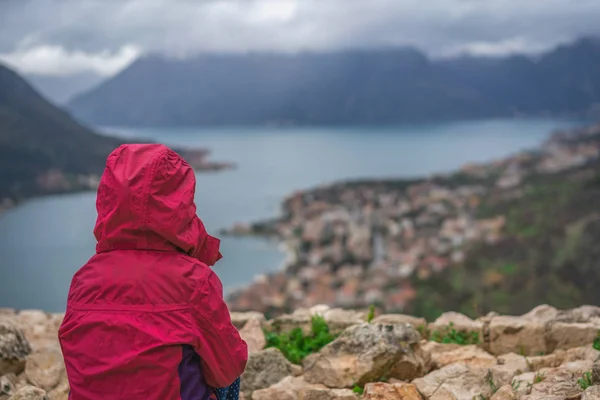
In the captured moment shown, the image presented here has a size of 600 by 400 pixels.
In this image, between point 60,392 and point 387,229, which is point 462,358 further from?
point 387,229

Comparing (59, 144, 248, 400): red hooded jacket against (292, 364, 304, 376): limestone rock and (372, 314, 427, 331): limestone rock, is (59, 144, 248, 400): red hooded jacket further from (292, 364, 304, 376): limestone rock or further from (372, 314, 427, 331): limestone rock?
(372, 314, 427, 331): limestone rock

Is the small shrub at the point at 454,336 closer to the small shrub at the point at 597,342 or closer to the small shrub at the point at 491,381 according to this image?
the small shrub at the point at 597,342

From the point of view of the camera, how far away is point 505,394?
199 cm

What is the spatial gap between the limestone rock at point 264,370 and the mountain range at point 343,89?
89.9 feet

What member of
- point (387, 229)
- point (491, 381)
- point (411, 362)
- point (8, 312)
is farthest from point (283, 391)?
point (387, 229)

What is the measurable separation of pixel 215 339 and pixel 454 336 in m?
1.71

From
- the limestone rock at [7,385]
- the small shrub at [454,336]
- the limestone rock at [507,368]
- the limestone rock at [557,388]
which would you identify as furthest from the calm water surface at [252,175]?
the limestone rock at [557,388]

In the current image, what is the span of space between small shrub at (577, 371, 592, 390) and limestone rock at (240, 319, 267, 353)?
4.09 feet

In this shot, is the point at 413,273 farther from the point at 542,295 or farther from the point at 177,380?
the point at 177,380

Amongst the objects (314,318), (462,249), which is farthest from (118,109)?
(314,318)

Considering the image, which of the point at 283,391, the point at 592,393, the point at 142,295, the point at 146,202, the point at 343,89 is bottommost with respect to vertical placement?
the point at 283,391

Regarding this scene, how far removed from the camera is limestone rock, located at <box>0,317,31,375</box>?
90.5 inches

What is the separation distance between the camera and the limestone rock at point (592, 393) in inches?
66.1

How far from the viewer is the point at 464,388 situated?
2107 millimetres
